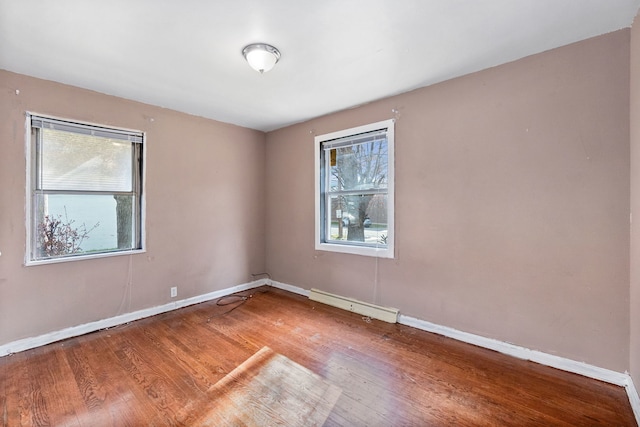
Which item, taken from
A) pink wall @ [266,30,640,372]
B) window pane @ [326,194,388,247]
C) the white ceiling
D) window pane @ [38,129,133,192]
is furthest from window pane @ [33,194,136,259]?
pink wall @ [266,30,640,372]

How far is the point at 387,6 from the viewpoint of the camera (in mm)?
1675

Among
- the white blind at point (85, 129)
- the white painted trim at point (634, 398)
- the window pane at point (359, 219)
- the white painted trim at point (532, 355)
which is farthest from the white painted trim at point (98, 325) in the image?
the white painted trim at point (634, 398)

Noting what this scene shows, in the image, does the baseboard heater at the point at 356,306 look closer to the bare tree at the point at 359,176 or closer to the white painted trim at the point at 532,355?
the white painted trim at the point at 532,355

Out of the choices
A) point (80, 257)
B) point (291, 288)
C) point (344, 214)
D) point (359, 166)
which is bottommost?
point (291, 288)

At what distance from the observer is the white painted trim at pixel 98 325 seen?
243 centimetres

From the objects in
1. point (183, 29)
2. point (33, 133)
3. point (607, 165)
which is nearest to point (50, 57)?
point (33, 133)

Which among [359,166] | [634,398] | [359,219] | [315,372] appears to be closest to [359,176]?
[359,166]

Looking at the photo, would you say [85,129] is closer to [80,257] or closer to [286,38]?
[80,257]

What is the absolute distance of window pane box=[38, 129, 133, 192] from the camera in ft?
8.68

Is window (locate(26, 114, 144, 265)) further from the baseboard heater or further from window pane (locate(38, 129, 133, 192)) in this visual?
the baseboard heater

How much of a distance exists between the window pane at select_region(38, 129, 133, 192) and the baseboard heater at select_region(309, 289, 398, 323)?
2649 millimetres

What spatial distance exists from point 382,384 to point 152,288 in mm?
2782

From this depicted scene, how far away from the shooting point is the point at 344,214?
368 centimetres

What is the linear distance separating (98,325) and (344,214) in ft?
9.81
